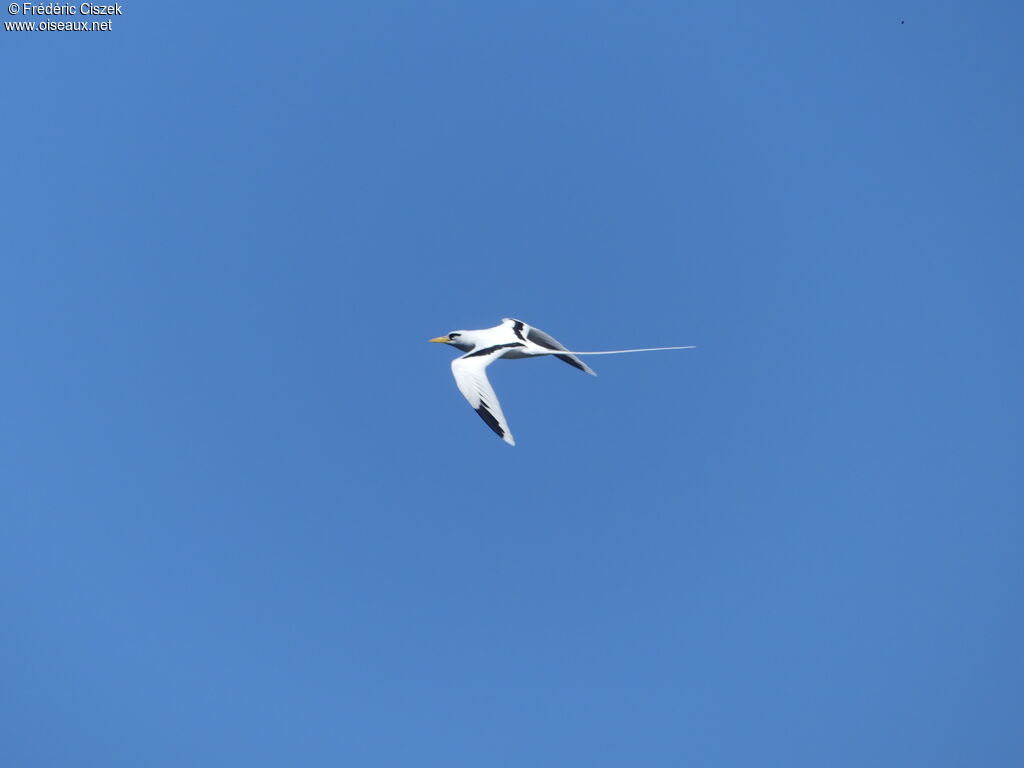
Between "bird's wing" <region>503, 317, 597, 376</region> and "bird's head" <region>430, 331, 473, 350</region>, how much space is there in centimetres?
139

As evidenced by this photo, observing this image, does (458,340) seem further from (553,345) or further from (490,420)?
(490,420)

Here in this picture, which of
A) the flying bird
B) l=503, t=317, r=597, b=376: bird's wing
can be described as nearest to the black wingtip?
the flying bird

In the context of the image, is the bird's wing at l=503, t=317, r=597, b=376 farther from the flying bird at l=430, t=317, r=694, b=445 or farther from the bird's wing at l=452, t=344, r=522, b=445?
the bird's wing at l=452, t=344, r=522, b=445

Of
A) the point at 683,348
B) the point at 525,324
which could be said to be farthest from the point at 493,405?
the point at 525,324

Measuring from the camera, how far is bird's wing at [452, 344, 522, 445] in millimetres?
18703

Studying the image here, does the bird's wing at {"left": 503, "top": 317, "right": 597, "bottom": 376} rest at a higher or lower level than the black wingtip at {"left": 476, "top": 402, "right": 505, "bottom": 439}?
higher

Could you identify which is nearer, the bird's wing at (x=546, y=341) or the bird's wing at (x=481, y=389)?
the bird's wing at (x=481, y=389)

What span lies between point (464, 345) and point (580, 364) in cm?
330

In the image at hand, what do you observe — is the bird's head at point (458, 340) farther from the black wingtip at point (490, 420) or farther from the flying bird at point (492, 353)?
the black wingtip at point (490, 420)

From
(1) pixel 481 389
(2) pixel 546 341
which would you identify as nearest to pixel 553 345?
(2) pixel 546 341

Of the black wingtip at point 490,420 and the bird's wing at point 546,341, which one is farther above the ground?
the bird's wing at point 546,341

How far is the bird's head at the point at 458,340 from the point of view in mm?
24547

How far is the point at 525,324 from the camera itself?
84.6ft

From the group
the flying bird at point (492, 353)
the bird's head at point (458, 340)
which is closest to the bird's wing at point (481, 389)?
the flying bird at point (492, 353)
